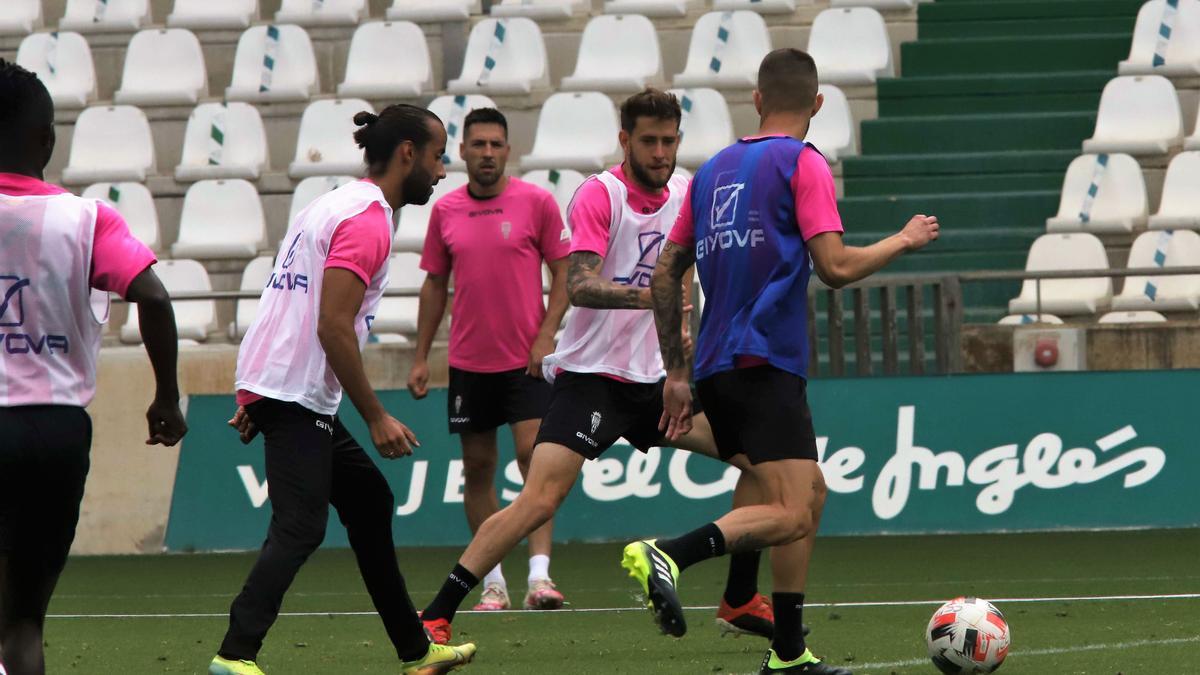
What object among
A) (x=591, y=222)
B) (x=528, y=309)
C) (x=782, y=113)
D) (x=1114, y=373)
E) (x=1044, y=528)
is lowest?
(x=1044, y=528)

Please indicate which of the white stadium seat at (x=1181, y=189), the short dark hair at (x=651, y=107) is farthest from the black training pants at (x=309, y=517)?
the white stadium seat at (x=1181, y=189)

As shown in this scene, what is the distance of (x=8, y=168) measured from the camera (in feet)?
17.0

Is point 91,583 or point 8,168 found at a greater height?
point 8,168

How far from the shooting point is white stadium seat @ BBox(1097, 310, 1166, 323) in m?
13.9

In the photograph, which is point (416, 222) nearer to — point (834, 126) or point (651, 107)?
point (834, 126)

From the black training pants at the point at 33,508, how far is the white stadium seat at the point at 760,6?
43.6ft

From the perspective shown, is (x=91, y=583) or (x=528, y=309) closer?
(x=528, y=309)

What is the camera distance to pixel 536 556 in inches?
370

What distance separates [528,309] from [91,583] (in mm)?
3451

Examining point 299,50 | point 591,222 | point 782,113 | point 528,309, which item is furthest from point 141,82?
point 782,113

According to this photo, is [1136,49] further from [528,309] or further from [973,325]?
[528,309]

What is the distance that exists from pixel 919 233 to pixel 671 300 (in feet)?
3.38

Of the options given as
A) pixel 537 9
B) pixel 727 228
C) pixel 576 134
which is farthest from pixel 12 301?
pixel 537 9

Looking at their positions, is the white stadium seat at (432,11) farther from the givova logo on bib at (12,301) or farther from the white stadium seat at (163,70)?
the givova logo on bib at (12,301)
